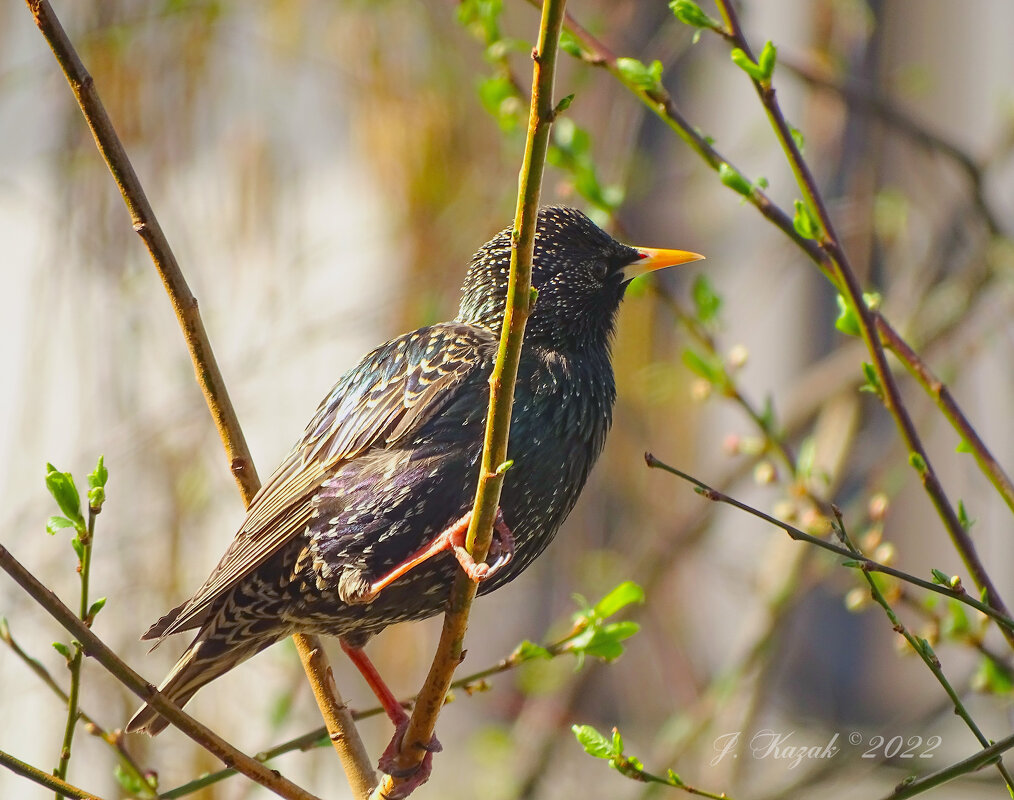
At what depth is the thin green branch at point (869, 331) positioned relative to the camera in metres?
1.94

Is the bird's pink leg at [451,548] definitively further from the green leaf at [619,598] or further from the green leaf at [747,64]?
the green leaf at [747,64]

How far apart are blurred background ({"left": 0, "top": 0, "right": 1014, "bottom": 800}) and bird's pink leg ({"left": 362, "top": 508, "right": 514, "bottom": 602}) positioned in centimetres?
142

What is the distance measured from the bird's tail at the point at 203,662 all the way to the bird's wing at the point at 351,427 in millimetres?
64

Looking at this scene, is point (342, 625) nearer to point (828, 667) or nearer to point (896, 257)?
point (896, 257)

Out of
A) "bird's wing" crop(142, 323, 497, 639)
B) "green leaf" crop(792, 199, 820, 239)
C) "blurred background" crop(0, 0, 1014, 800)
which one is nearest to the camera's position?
"green leaf" crop(792, 199, 820, 239)

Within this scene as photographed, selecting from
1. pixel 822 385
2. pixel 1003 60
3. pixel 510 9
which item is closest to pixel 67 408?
pixel 510 9

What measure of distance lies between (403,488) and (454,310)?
110 inches

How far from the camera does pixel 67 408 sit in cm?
511

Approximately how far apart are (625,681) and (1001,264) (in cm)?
313

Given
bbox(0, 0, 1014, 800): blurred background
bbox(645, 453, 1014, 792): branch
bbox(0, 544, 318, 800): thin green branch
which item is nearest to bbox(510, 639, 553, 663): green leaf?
bbox(0, 544, 318, 800): thin green branch

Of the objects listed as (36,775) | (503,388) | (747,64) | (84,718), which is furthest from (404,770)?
(747,64)

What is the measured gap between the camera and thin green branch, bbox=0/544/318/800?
5.15ft

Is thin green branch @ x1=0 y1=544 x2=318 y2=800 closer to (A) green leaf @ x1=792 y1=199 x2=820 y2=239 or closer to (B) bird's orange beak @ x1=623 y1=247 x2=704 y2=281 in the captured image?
(A) green leaf @ x1=792 y1=199 x2=820 y2=239

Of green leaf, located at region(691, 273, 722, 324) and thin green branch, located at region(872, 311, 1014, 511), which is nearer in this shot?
thin green branch, located at region(872, 311, 1014, 511)
